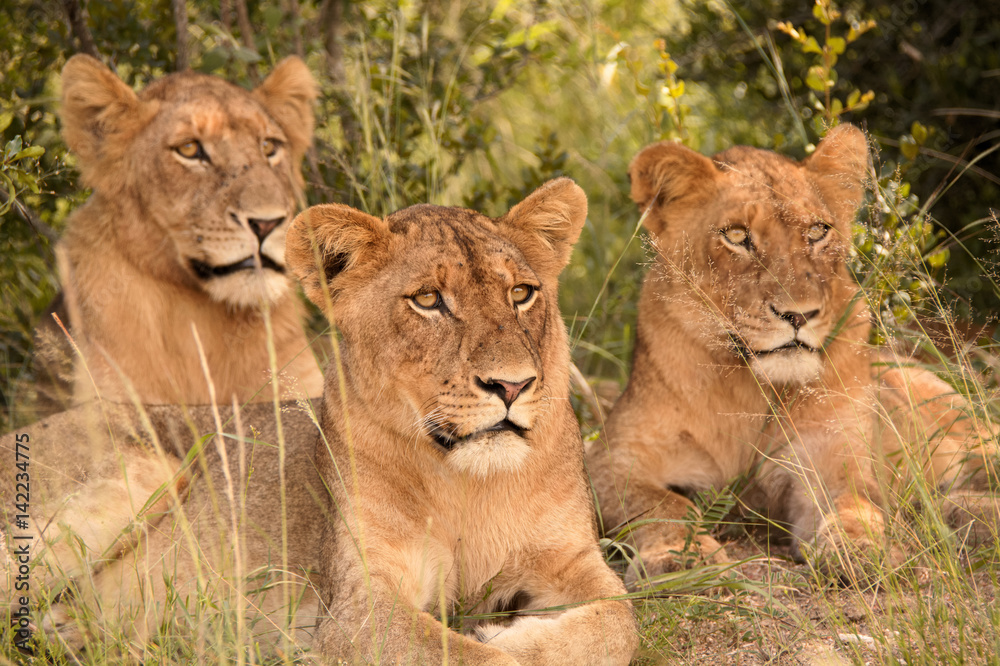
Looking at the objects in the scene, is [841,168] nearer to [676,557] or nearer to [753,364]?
[753,364]

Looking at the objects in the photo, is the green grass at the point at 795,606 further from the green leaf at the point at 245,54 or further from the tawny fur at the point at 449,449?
the green leaf at the point at 245,54

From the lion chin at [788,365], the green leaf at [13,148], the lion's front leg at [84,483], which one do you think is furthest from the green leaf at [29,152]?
the lion chin at [788,365]

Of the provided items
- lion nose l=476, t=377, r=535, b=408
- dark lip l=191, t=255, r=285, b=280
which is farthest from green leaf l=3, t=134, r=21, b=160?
lion nose l=476, t=377, r=535, b=408

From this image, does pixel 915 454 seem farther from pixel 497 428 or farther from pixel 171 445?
pixel 171 445

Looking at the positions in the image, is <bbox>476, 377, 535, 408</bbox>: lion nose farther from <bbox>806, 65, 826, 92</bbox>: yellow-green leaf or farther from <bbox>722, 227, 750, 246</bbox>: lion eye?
<bbox>806, 65, 826, 92</bbox>: yellow-green leaf

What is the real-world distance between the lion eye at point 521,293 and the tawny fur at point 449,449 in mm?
22

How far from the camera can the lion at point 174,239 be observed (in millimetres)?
4289

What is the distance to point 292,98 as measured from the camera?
4961 mm

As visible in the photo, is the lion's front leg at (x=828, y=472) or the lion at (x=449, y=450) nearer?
the lion at (x=449, y=450)

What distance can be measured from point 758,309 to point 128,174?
2592 mm

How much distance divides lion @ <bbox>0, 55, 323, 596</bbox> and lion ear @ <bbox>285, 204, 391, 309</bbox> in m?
0.94

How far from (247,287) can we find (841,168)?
237 centimetres

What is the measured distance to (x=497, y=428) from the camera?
2896 millimetres

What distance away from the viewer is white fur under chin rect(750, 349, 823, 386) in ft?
12.4
